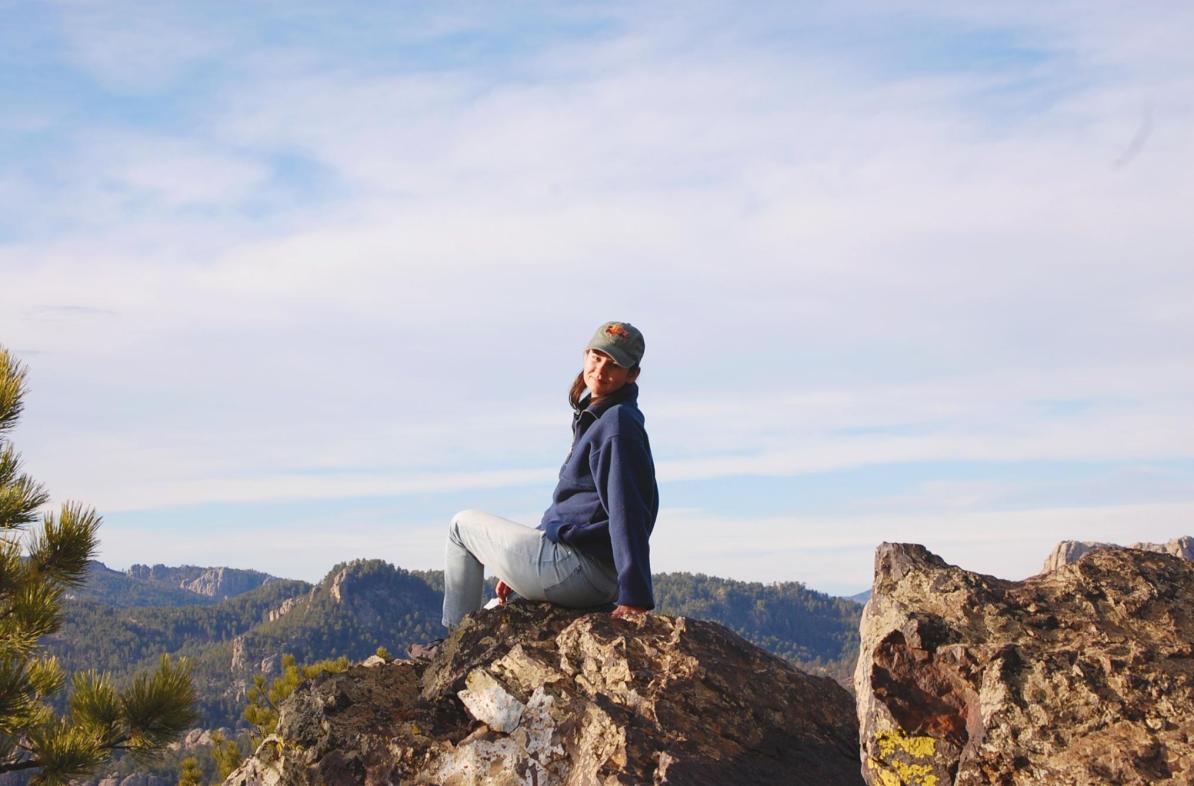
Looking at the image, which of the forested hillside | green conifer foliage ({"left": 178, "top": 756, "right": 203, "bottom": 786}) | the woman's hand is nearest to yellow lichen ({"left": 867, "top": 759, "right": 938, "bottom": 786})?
the woman's hand

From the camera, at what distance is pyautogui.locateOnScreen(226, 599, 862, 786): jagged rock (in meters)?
5.52

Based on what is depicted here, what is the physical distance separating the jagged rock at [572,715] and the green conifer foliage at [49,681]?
9.34 m

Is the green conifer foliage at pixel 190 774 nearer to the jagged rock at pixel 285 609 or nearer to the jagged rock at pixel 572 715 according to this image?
the jagged rock at pixel 572 715

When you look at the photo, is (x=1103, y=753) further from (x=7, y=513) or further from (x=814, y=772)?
(x=7, y=513)

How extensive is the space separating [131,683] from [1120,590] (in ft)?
45.9

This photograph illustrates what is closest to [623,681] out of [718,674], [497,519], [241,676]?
[718,674]

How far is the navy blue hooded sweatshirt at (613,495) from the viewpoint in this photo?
263 inches

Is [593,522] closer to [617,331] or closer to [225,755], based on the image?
[617,331]

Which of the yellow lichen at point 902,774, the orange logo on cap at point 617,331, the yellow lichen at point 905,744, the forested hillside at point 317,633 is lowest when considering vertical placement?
the forested hillside at point 317,633

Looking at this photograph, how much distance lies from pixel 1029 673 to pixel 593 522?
3.00 metres

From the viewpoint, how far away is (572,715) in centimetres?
565

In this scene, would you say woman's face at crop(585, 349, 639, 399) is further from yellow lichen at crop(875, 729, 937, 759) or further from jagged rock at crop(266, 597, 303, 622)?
jagged rock at crop(266, 597, 303, 622)

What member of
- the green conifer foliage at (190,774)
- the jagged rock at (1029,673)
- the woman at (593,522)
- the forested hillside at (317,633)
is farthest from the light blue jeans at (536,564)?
the forested hillside at (317,633)

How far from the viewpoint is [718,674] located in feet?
20.1
